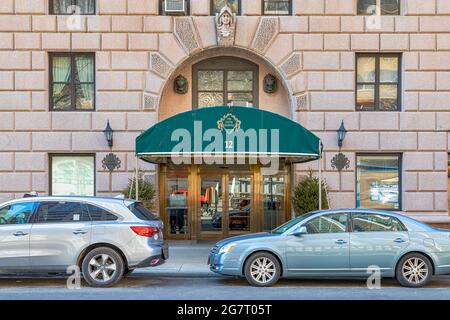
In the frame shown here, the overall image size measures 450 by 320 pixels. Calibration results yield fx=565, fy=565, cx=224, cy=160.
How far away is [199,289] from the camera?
1038 centimetres

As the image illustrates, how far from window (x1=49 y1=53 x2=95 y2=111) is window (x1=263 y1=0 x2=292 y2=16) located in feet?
17.3

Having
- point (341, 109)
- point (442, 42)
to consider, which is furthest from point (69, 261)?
point (442, 42)

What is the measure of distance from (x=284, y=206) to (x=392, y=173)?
3.29 meters

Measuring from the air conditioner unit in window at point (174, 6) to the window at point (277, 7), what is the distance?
242 cm

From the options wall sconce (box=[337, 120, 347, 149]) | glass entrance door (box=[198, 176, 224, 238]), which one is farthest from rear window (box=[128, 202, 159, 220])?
wall sconce (box=[337, 120, 347, 149])

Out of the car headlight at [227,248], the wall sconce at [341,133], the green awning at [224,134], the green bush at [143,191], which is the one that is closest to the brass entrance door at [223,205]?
the green bush at [143,191]

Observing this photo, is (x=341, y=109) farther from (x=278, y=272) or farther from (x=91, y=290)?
(x=91, y=290)

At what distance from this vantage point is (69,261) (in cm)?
1033

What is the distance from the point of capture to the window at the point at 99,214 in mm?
10617

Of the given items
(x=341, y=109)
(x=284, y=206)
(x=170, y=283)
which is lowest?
(x=170, y=283)

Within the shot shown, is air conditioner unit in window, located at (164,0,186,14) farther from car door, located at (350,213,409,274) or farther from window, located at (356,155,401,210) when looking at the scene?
car door, located at (350,213,409,274)

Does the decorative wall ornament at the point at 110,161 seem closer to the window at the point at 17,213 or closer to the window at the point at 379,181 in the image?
the window at the point at 17,213

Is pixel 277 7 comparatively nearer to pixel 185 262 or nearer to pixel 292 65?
pixel 292 65

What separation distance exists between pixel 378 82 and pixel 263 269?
8239 mm
